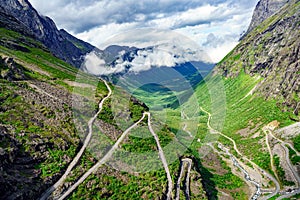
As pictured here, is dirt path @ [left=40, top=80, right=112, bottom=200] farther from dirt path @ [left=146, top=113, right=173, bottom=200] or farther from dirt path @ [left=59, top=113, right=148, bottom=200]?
dirt path @ [left=146, top=113, right=173, bottom=200]

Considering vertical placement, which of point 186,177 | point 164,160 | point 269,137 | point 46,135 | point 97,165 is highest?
point 46,135

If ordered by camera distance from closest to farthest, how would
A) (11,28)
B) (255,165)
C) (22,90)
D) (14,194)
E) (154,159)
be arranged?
(14,194)
(154,159)
(22,90)
(255,165)
(11,28)

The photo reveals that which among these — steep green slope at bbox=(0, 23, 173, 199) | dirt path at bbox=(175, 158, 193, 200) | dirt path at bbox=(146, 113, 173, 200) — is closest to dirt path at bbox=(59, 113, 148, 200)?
steep green slope at bbox=(0, 23, 173, 199)

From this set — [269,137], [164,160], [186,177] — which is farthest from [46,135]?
[269,137]

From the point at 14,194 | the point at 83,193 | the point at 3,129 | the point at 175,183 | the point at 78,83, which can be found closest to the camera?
the point at 14,194

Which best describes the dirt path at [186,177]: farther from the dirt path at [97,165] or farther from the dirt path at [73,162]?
the dirt path at [73,162]

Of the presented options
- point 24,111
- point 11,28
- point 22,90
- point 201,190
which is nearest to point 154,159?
point 201,190

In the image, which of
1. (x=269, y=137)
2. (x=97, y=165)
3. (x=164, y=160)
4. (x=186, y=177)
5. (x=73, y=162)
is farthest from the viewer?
(x=269, y=137)

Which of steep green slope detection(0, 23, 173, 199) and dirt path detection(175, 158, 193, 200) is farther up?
steep green slope detection(0, 23, 173, 199)

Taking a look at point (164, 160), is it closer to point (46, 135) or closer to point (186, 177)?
point (186, 177)

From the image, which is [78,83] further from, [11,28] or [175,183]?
[11,28]

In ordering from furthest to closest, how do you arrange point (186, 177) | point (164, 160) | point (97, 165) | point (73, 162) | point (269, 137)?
point (269, 137)
point (164, 160)
point (186, 177)
point (97, 165)
point (73, 162)
